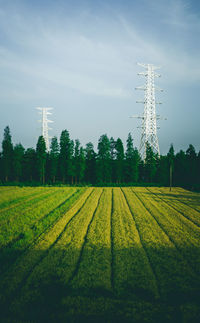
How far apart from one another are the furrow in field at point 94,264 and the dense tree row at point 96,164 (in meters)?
36.7

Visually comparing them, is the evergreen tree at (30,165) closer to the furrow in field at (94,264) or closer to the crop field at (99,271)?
the crop field at (99,271)

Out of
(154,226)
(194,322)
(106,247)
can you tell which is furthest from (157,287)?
(154,226)

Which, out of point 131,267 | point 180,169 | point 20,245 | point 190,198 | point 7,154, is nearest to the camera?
point 131,267

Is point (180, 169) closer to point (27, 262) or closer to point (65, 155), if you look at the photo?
point (65, 155)

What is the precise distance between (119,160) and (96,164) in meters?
6.62

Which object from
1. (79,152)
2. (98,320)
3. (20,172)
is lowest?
(98,320)

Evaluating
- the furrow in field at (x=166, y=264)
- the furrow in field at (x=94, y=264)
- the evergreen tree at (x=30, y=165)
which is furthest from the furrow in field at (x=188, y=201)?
the evergreen tree at (x=30, y=165)

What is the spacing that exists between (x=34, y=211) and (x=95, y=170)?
32.2 meters

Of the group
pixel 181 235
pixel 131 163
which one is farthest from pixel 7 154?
pixel 181 235

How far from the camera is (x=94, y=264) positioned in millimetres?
8977

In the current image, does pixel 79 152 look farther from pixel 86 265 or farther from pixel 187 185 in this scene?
pixel 86 265

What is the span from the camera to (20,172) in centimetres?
5306

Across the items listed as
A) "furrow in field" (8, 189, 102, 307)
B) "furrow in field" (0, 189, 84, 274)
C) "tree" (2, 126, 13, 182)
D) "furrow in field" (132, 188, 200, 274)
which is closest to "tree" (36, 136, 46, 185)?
"tree" (2, 126, 13, 182)

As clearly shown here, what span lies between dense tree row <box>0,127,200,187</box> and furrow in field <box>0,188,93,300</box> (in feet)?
120
